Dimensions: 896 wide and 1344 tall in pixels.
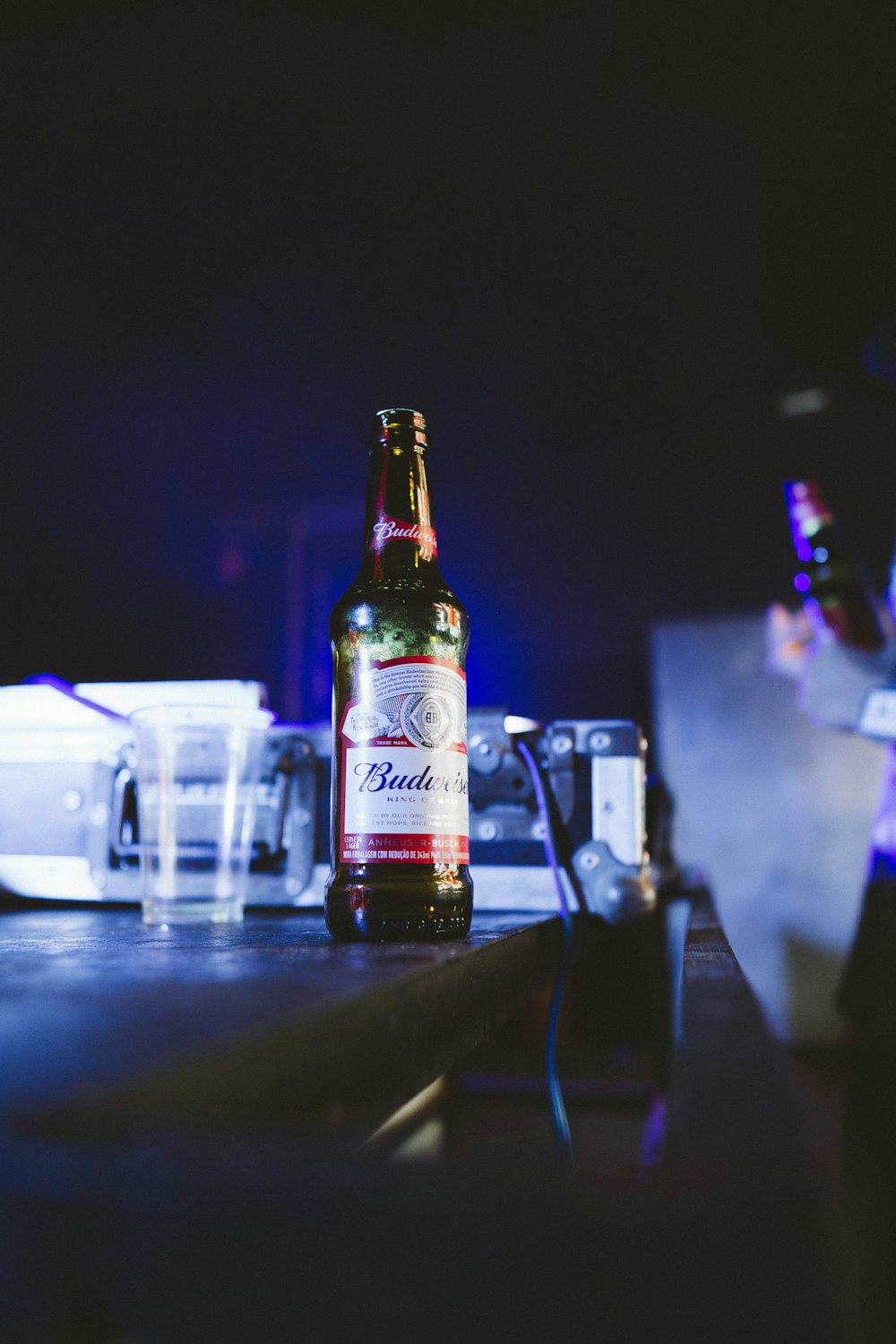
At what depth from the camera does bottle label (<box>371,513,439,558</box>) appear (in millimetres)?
644

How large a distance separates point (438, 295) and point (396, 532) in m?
1.57

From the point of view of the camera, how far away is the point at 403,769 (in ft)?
1.75

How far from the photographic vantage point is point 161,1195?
0.16 meters

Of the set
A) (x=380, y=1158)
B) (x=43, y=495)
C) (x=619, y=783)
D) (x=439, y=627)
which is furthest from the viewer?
(x=43, y=495)

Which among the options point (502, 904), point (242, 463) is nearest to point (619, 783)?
point (502, 904)

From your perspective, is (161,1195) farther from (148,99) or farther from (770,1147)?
(148,99)

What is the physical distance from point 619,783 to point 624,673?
251 cm

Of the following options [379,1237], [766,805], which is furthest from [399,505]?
[766,805]

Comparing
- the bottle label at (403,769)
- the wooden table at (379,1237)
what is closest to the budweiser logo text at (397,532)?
the bottle label at (403,769)

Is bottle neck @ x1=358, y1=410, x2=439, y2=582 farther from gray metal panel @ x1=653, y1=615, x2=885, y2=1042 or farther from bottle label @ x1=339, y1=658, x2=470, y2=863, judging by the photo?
gray metal panel @ x1=653, y1=615, x2=885, y2=1042

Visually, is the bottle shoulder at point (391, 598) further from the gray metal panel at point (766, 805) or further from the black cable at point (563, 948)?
the gray metal panel at point (766, 805)

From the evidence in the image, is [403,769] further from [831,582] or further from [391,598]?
[831,582]

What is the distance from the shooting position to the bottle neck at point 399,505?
645mm

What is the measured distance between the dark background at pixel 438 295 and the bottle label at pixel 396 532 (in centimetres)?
100
